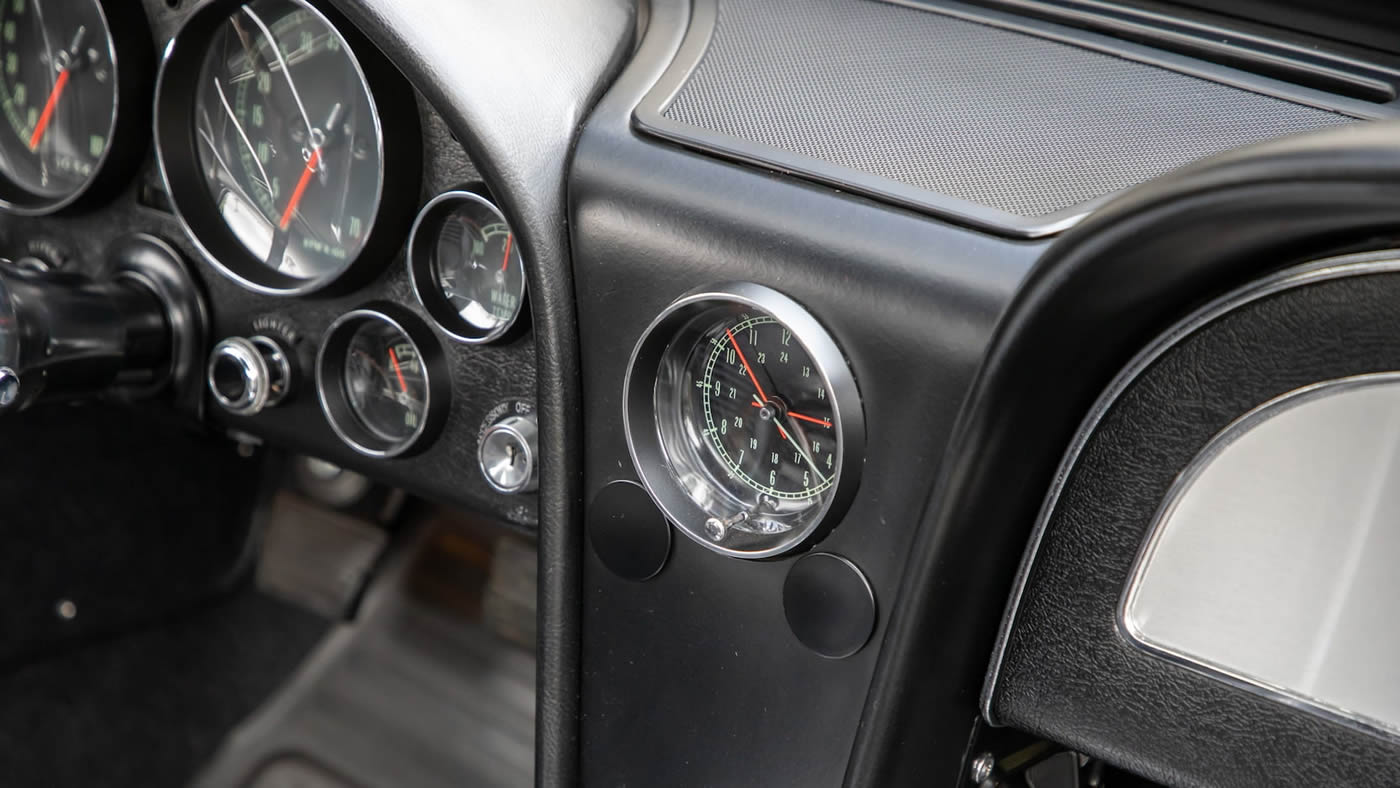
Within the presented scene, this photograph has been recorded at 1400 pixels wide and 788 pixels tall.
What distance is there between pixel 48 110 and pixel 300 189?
0.50 m

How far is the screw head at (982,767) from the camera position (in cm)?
133

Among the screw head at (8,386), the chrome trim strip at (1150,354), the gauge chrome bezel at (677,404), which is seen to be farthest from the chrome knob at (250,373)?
the chrome trim strip at (1150,354)

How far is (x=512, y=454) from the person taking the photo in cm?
155

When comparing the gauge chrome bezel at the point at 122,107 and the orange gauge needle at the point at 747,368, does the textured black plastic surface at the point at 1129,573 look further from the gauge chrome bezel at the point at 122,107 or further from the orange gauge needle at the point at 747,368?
the gauge chrome bezel at the point at 122,107

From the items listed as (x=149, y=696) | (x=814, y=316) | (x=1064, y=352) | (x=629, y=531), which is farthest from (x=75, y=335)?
(x=1064, y=352)

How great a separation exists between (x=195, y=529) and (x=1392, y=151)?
87.3 inches

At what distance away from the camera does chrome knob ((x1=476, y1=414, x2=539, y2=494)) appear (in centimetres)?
153

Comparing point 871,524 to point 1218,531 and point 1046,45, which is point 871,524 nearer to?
point 1218,531

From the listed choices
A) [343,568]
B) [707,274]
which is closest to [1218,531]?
[707,274]

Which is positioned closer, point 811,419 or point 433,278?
point 811,419

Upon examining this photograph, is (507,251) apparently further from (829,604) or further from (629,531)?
(829,604)

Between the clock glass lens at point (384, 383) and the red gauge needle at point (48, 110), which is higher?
the red gauge needle at point (48, 110)

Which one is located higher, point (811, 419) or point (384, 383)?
point (811, 419)

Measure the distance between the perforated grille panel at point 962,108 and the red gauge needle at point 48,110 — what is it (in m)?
1.03
